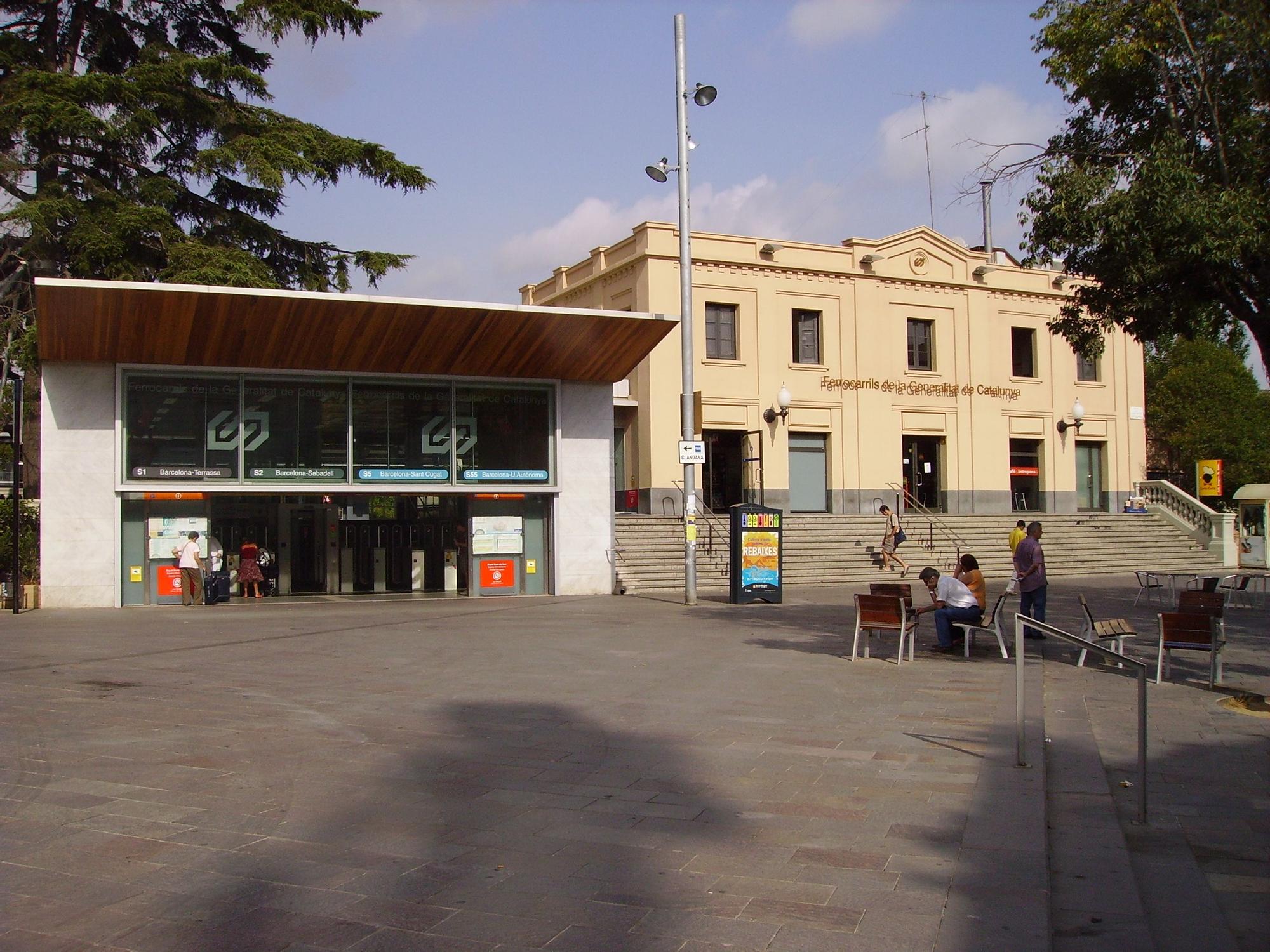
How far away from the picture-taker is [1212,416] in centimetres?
4909

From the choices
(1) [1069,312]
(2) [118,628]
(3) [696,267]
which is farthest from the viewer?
(3) [696,267]

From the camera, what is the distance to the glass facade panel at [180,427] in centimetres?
2098

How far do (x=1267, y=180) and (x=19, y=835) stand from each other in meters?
11.6

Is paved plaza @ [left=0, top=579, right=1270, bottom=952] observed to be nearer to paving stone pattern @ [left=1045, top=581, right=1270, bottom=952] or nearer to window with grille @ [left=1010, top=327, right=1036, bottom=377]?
paving stone pattern @ [left=1045, top=581, right=1270, bottom=952]

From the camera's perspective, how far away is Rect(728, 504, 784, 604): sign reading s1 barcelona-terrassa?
21188 millimetres

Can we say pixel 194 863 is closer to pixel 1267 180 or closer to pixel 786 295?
pixel 1267 180

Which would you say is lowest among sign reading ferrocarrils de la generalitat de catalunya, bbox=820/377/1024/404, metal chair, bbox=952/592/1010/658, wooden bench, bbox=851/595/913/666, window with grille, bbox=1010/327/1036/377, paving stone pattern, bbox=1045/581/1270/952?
paving stone pattern, bbox=1045/581/1270/952

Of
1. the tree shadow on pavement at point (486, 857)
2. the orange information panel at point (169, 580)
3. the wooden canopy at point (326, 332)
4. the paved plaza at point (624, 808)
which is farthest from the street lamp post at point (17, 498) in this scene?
the tree shadow on pavement at point (486, 857)

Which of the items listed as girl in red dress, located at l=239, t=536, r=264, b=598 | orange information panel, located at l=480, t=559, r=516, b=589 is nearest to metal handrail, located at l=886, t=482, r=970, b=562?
orange information panel, located at l=480, t=559, r=516, b=589

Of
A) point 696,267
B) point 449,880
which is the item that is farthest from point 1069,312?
point 696,267

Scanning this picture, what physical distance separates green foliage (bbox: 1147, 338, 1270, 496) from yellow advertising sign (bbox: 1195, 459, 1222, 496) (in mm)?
13035

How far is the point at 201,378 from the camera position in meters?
21.4

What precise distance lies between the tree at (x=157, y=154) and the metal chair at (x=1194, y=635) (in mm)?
19445

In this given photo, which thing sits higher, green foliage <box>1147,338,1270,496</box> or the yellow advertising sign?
green foliage <box>1147,338,1270,496</box>
